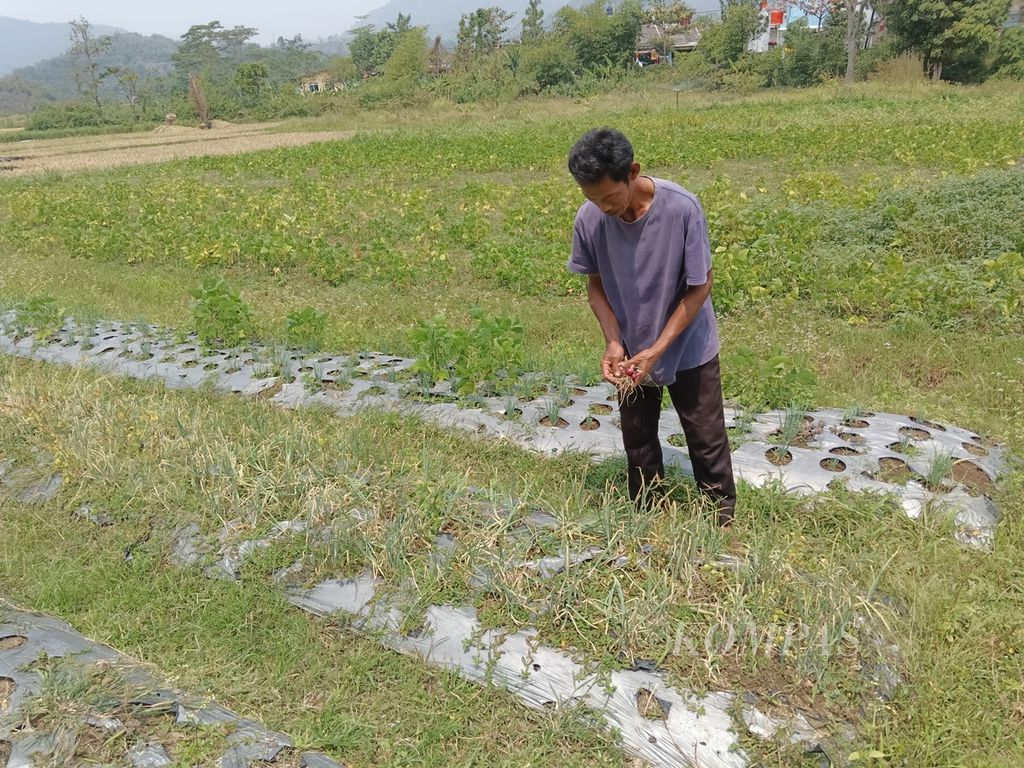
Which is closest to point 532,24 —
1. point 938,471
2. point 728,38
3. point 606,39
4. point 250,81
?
point 606,39

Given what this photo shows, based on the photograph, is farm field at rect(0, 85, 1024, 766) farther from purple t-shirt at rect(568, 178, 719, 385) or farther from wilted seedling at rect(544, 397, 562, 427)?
purple t-shirt at rect(568, 178, 719, 385)

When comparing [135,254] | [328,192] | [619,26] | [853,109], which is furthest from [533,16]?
[135,254]

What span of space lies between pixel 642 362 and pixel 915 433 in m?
1.93

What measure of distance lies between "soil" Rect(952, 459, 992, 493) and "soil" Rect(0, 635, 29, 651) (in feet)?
12.8

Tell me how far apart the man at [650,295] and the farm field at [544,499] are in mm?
356

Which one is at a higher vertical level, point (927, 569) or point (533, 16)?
point (533, 16)

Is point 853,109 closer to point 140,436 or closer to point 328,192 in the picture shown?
point 328,192

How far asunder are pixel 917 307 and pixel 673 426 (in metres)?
2.87

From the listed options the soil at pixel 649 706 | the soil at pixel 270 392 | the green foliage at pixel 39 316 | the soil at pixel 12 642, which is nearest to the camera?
the soil at pixel 649 706

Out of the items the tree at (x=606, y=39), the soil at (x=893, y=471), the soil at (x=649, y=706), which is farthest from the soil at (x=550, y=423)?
the tree at (x=606, y=39)

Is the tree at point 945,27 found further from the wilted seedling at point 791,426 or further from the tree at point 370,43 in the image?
the tree at point 370,43

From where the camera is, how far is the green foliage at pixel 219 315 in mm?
5742

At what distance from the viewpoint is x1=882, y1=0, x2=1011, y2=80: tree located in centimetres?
2578

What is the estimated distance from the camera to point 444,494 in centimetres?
332
